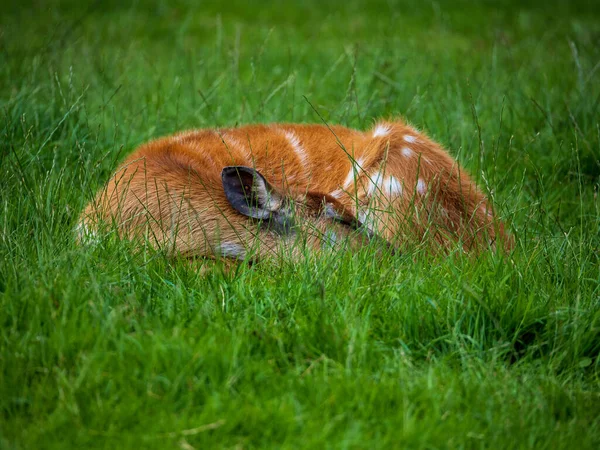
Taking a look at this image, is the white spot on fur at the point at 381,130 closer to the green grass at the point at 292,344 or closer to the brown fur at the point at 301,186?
the brown fur at the point at 301,186

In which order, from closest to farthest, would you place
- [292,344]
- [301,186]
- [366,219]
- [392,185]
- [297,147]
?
1. [292,344]
2. [366,219]
3. [392,185]
4. [301,186]
5. [297,147]

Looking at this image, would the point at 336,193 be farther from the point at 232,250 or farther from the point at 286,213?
the point at 232,250

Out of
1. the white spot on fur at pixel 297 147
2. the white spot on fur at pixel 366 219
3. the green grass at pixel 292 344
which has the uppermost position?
the white spot on fur at pixel 297 147

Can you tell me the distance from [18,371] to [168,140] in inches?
79.7

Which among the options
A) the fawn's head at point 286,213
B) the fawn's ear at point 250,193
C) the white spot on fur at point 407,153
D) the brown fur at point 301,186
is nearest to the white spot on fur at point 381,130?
the brown fur at point 301,186

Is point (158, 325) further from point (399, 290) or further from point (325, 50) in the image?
point (325, 50)

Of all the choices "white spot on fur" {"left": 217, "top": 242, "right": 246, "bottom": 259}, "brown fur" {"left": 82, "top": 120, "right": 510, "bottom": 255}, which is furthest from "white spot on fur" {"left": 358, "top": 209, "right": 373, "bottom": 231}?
"white spot on fur" {"left": 217, "top": 242, "right": 246, "bottom": 259}

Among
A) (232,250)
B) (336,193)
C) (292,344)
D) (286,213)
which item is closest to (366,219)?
(286,213)

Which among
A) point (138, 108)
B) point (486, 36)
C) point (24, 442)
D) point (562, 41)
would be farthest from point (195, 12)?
point (24, 442)

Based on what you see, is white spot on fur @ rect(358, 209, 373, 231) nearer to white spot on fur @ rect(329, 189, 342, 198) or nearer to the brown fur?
the brown fur

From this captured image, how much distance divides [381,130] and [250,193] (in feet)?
3.15

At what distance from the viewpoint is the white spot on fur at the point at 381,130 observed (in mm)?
4266

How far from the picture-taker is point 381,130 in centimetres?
431

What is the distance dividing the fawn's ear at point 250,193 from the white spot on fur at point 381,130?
0.80 metres
